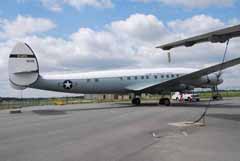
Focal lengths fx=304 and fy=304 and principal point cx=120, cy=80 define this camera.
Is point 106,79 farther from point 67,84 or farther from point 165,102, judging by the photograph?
point 165,102

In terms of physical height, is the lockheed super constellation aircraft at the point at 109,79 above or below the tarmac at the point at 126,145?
above

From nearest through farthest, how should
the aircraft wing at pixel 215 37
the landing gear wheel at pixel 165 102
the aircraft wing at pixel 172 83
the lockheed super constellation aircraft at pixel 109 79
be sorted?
1. the aircraft wing at pixel 215 37
2. the lockheed super constellation aircraft at pixel 109 79
3. the aircraft wing at pixel 172 83
4. the landing gear wheel at pixel 165 102

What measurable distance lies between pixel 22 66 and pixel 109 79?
9.17 meters

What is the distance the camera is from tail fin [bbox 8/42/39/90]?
27.0m

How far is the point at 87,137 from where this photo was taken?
11.6 meters

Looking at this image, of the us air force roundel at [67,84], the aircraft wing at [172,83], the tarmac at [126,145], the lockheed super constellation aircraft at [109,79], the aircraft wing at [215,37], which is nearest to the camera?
the tarmac at [126,145]

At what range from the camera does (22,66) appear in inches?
1070

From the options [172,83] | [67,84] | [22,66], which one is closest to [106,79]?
[67,84]

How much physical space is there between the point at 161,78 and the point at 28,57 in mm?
14532

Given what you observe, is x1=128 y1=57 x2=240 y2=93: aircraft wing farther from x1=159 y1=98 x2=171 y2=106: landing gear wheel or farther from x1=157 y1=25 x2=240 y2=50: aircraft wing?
x1=157 y1=25 x2=240 y2=50: aircraft wing

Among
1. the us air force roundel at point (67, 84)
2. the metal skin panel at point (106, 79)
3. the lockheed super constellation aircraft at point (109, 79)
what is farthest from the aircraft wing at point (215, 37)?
the us air force roundel at point (67, 84)

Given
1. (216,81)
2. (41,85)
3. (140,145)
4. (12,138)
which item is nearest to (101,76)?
(41,85)

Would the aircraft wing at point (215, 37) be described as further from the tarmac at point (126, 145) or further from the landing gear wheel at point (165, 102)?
the landing gear wheel at point (165, 102)

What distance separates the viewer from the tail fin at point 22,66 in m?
27.0
